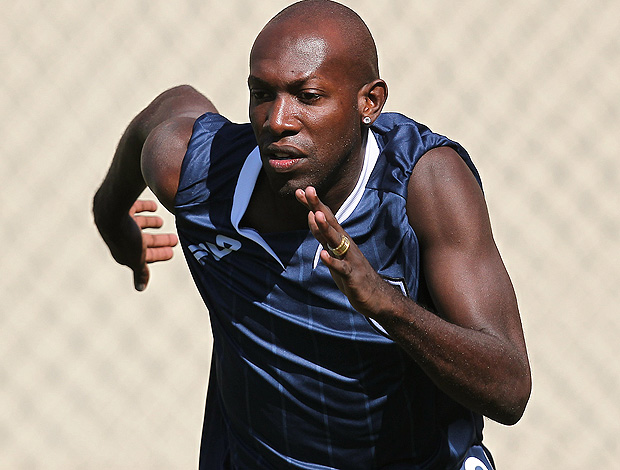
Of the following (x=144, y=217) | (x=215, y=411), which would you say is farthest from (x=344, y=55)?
(x=144, y=217)

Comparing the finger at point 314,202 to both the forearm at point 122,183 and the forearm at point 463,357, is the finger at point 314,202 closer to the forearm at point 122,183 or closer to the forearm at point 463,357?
the forearm at point 463,357

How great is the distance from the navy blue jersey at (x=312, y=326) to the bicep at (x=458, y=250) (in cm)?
3

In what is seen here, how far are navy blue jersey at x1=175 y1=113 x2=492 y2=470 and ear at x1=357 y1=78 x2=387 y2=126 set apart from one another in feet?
0.21

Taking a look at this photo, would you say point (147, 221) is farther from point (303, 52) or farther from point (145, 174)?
point (303, 52)

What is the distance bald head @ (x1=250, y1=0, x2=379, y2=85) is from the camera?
1805mm

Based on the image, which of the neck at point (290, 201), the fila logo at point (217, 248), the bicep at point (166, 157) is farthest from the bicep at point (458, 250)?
the bicep at point (166, 157)

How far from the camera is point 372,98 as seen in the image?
189 centimetres

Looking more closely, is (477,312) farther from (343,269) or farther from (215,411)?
(215,411)

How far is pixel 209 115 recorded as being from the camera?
223 centimetres

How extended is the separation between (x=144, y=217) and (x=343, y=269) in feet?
4.27

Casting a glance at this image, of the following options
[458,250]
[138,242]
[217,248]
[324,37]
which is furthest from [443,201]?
[138,242]

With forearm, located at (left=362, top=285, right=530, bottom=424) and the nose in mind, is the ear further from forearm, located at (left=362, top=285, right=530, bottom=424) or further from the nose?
forearm, located at (left=362, top=285, right=530, bottom=424)

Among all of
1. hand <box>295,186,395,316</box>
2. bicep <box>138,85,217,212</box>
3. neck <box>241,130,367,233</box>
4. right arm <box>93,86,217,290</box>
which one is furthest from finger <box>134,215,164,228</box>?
hand <box>295,186,395,316</box>

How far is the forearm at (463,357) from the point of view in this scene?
1601mm
